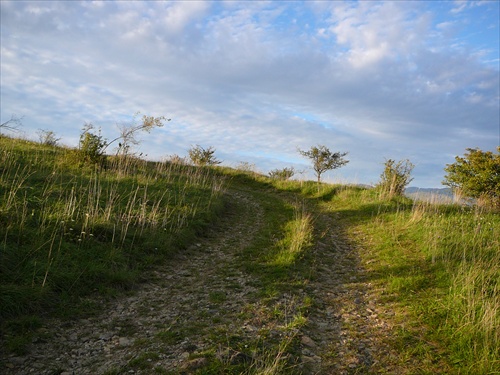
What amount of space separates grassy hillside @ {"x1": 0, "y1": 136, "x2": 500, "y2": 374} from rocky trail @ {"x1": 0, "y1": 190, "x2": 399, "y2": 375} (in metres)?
0.14

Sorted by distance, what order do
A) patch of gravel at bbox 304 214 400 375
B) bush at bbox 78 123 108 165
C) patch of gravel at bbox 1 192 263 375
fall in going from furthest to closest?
bush at bbox 78 123 108 165 → patch of gravel at bbox 304 214 400 375 → patch of gravel at bbox 1 192 263 375

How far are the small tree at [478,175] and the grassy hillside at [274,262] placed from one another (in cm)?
373

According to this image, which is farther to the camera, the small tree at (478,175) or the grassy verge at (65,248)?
the small tree at (478,175)

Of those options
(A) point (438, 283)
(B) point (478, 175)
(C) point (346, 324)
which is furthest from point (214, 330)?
(B) point (478, 175)

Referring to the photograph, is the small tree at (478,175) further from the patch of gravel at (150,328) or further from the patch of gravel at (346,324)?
the patch of gravel at (150,328)

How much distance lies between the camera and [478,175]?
15430 mm

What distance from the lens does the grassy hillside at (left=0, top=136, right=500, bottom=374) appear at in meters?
4.45

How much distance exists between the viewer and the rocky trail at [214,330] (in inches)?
153

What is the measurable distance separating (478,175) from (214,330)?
15.3 metres

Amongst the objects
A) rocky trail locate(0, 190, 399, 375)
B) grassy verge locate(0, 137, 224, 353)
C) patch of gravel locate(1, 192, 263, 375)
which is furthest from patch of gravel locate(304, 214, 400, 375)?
grassy verge locate(0, 137, 224, 353)

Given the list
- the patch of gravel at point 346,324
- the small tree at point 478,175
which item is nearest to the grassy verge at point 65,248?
the patch of gravel at point 346,324

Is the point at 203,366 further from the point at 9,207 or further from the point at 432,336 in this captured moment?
the point at 9,207

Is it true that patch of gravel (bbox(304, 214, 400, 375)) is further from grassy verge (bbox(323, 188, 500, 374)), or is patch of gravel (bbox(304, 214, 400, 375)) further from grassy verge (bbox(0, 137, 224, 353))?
grassy verge (bbox(0, 137, 224, 353))

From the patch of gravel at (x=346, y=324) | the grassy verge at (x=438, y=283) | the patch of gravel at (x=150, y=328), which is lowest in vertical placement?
the patch of gravel at (x=150, y=328)
